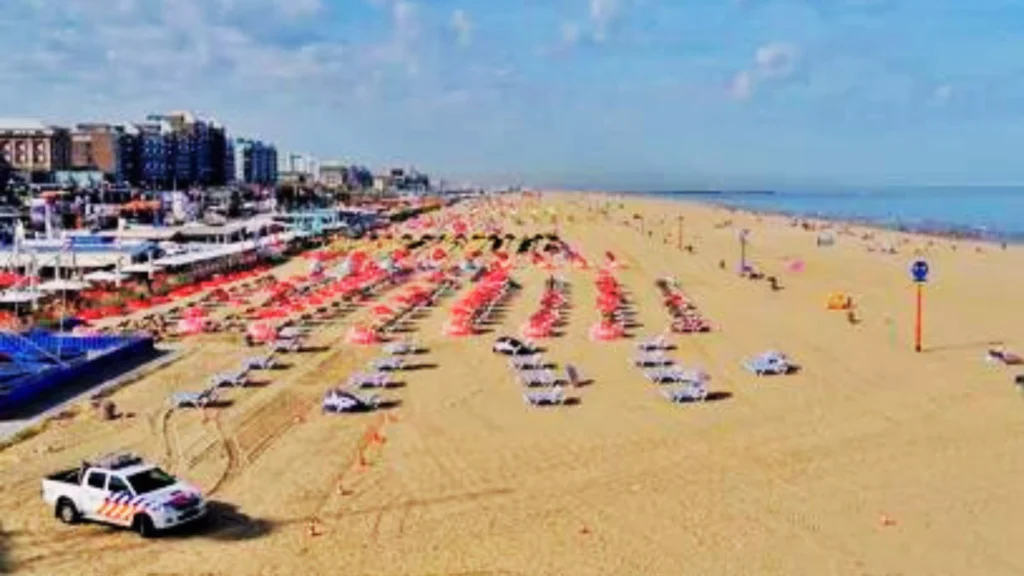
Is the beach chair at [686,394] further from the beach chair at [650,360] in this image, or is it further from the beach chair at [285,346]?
the beach chair at [285,346]

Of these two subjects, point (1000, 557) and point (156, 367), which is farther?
point (156, 367)

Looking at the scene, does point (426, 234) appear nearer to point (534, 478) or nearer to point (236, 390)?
point (236, 390)

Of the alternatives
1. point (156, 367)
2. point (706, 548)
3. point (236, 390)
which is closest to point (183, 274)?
point (156, 367)

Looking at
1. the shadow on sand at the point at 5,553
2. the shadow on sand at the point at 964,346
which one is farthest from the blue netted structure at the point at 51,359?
the shadow on sand at the point at 964,346

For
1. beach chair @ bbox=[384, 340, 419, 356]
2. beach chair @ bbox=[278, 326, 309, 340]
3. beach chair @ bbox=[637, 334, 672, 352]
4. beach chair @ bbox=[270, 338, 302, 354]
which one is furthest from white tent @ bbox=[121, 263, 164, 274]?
beach chair @ bbox=[637, 334, 672, 352]

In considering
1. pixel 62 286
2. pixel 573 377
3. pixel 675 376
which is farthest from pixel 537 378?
pixel 62 286
